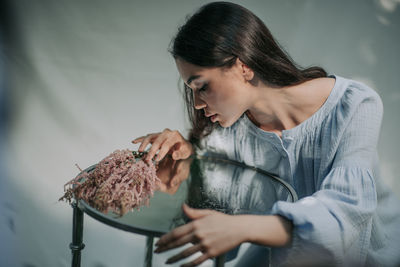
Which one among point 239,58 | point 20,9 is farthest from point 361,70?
point 20,9

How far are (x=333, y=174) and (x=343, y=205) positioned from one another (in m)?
0.09

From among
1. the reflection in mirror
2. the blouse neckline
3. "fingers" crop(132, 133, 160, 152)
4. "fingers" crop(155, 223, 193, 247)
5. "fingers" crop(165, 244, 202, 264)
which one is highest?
the blouse neckline

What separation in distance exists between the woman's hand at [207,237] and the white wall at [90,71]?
93 centimetres

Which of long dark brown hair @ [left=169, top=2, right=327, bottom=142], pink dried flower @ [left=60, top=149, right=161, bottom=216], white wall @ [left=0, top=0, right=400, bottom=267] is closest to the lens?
pink dried flower @ [left=60, top=149, right=161, bottom=216]

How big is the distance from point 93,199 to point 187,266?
276mm

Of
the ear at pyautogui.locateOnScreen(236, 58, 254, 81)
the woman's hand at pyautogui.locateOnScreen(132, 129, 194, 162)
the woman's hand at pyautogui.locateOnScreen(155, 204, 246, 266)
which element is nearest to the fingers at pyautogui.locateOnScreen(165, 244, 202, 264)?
the woman's hand at pyautogui.locateOnScreen(155, 204, 246, 266)

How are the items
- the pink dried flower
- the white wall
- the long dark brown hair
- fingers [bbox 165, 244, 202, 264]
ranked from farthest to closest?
the white wall, the long dark brown hair, the pink dried flower, fingers [bbox 165, 244, 202, 264]

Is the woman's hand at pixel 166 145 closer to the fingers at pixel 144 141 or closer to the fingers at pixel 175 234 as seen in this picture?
the fingers at pixel 144 141

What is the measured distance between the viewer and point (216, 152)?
125 cm

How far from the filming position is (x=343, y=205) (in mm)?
699

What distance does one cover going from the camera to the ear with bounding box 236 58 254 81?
3.07 feet

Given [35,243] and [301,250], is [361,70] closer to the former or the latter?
[301,250]

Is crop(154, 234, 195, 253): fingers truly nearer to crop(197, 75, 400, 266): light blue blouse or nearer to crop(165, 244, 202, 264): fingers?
crop(165, 244, 202, 264): fingers

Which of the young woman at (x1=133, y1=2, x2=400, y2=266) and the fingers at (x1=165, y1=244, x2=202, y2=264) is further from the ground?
the young woman at (x1=133, y1=2, x2=400, y2=266)
